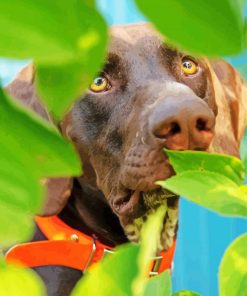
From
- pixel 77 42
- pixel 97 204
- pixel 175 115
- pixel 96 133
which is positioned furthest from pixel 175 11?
pixel 97 204

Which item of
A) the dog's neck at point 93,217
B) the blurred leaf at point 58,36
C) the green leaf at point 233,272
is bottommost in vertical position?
the dog's neck at point 93,217

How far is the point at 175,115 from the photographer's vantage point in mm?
1221

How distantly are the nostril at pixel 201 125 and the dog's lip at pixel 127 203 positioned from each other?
229 mm

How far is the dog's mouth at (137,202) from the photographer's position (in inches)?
53.7

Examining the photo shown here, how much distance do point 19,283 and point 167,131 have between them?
3.55ft

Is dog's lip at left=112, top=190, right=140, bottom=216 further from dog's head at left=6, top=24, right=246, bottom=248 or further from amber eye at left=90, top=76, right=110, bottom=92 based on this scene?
amber eye at left=90, top=76, right=110, bottom=92

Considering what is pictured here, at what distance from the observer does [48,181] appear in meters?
1.87

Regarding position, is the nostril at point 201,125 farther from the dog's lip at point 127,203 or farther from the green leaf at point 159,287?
the green leaf at point 159,287

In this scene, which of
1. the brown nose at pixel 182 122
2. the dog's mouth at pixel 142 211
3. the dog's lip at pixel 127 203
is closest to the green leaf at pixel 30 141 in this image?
the brown nose at pixel 182 122

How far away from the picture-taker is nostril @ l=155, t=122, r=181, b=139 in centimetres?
127

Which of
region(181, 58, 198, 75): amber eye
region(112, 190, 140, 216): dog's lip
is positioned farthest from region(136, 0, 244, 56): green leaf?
region(181, 58, 198, 75): amber eye

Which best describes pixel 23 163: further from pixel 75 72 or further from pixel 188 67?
pixel 188 67

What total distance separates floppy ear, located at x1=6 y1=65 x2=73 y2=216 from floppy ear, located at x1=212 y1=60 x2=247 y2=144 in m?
0.59

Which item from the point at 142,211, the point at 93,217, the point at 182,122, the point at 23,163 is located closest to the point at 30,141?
the point at 23,163
